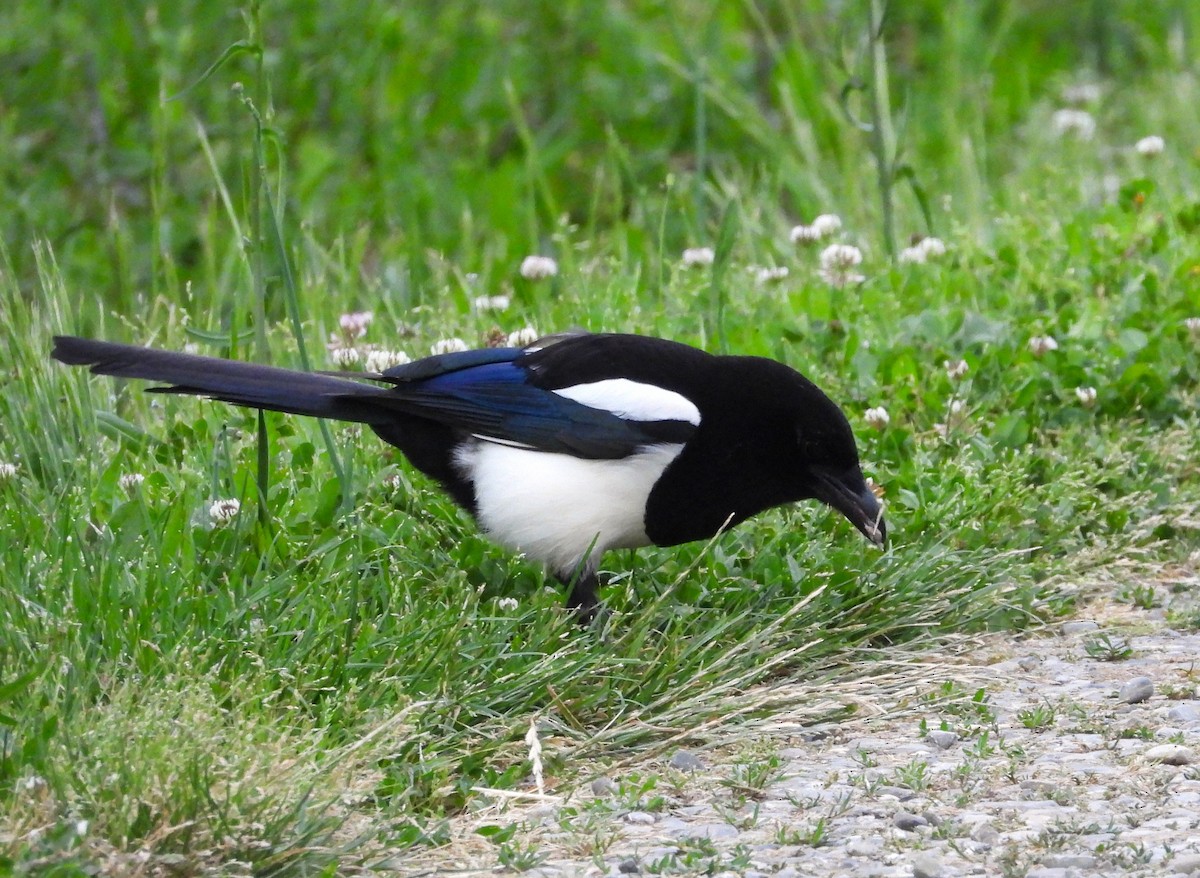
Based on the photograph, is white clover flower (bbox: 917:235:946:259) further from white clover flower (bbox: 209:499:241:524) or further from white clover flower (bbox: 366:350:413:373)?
white clover flower (bbox: 209:499:241:524)

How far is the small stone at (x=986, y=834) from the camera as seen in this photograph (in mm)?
2472

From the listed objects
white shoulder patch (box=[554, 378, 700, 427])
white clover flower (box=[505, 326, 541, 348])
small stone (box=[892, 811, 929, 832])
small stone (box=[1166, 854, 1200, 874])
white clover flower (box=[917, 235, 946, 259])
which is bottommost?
small stone (box=[892, 811, 929, 832])

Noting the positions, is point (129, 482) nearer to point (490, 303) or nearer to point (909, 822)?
point (490, 303)

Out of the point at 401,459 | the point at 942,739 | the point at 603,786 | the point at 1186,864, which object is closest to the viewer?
the point at 1186,864

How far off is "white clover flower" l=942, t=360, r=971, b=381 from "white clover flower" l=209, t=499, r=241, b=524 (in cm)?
176

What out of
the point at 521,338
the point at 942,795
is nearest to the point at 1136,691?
the point at 942,795

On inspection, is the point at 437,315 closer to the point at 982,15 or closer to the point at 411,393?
the point at 411,393

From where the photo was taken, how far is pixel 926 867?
2363 mm

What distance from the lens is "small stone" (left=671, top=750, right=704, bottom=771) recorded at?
9.40 feet

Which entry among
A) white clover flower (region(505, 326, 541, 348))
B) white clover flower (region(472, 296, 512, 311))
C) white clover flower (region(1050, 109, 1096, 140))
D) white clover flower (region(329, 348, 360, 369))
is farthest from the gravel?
white clover flower (region(1050, 109, 1096, 140))

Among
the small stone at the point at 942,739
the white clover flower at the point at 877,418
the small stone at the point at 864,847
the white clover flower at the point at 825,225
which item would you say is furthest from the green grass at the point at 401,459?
the small stone at the point at 864,847

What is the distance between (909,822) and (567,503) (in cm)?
113

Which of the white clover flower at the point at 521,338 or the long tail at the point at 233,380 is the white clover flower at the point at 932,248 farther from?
the long tail at the point at 233,380

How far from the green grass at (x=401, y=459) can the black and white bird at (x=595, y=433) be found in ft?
0.39
